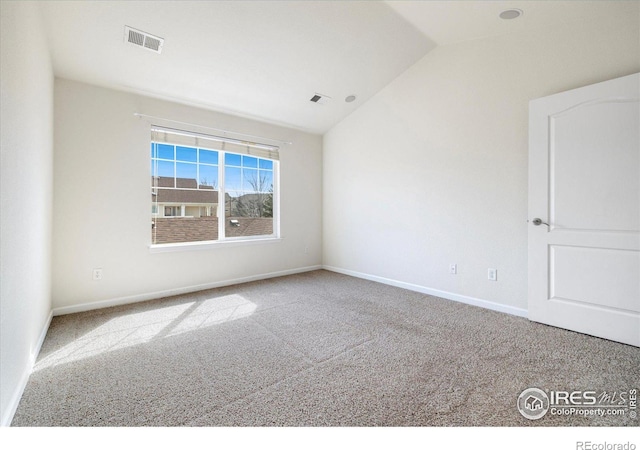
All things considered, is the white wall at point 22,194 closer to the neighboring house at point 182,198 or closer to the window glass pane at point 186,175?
the neighboring house at point 182,198

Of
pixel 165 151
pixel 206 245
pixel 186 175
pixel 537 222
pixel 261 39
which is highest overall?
pixel 261 39

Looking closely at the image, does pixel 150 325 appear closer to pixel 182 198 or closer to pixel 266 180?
pixel 182 198

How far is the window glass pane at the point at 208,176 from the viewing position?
3.99 m

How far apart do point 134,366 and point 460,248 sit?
324 cm

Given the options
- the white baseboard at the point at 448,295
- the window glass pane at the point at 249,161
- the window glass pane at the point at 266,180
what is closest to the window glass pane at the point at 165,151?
the window glass pane at the point at 249,161

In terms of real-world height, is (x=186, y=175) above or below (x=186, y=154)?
below

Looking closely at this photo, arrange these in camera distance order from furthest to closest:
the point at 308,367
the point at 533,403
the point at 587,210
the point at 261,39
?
1. the point at 261,39
2. the point at 587,210
3. the point at 308,367
4. the point at 533,403

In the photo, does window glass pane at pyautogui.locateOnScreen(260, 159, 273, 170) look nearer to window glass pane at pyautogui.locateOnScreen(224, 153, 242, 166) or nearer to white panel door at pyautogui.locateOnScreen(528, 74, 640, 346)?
window glass pane at pyautogui.locateOnScreen(224, 153, 242, 166)

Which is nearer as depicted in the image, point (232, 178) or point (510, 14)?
point (510, 14)

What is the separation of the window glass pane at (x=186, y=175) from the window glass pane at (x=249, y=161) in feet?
2.39

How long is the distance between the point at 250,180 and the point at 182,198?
1037mm

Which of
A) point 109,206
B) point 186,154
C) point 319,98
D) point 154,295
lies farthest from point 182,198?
point 319,98

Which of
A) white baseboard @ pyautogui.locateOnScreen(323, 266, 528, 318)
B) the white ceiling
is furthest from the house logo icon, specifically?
the white ceiling

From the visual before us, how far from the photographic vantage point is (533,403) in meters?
1.62
